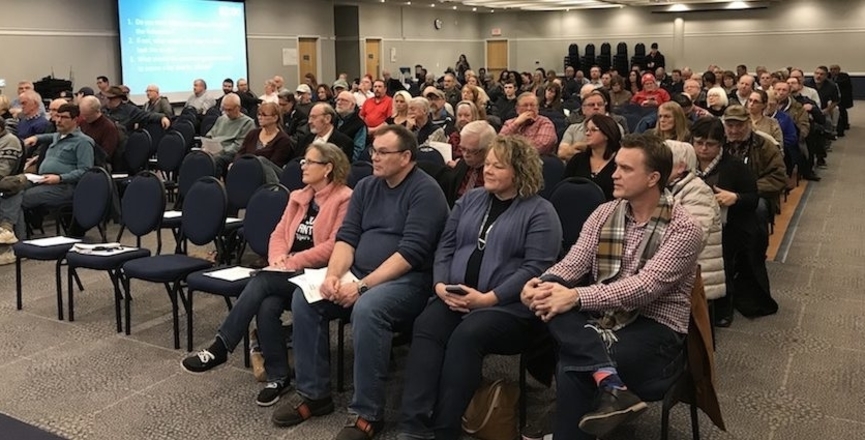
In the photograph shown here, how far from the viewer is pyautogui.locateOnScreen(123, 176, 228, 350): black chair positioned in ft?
13.6

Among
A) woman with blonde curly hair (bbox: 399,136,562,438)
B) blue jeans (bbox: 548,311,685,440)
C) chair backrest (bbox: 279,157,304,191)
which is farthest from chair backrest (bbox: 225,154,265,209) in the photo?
blue jeans (bbox: 548,311,685,440)

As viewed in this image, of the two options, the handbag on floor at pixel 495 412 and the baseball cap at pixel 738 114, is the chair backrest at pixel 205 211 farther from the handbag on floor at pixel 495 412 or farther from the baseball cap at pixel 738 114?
the baseball cap at pixel 738 114

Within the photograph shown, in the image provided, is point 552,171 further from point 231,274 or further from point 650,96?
point 650,96

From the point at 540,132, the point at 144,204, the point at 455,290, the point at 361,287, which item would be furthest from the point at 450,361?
the point at 540,132

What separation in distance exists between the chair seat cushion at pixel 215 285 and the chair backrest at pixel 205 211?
64 centimetres

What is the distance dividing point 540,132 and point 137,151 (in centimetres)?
385

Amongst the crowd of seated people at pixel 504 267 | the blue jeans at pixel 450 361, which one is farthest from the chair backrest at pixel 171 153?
the blue jeans at pixel 450 361

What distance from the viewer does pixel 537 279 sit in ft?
9.37

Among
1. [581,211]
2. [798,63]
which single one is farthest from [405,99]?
[798,63]

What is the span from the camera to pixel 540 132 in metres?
5.96

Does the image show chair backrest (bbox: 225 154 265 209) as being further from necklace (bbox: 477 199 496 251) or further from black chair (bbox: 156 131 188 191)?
necklace (bbox: 477 199 496 251)

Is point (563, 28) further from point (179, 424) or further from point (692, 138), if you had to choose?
point (179, 424)

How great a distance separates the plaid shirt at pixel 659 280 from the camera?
2637 millimetres

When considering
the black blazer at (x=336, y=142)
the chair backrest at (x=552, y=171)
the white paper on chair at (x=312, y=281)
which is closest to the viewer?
the white paper on chair at (x=312, y=281)
